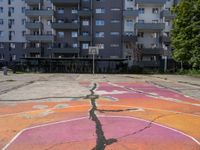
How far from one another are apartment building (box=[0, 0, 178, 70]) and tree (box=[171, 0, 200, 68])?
18.3m

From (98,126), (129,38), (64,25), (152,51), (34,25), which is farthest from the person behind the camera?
(34,25)

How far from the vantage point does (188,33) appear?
42.7m

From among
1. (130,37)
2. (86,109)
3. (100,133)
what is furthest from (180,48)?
(100,133)

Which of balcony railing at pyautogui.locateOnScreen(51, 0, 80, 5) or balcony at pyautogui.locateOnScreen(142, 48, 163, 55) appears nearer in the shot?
balcony at pyautogui.locateOnScreen(142, 48, 163, 55)

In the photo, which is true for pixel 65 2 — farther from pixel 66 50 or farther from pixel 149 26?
pixel 149 26

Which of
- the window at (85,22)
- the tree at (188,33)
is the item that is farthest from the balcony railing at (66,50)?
the tree at (188,33)

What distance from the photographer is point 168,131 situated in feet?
26.9

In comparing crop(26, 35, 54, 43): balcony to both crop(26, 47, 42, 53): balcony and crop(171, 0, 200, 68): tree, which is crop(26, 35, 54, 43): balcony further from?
crop(171, 0, 200, 68): tree

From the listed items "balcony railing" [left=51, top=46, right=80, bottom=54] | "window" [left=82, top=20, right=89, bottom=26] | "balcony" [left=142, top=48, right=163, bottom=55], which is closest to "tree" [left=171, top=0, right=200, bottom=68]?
"balcony" [left=142, top=48, right=163, bottom=55]

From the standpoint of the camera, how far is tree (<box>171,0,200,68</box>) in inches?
1607

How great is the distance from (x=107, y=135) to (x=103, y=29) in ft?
193

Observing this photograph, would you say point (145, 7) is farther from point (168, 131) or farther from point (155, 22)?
point (168, 131)

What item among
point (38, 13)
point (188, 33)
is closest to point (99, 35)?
point (38, 13)

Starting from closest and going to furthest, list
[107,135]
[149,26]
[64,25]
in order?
[107,135], [149,26], [64,25]
